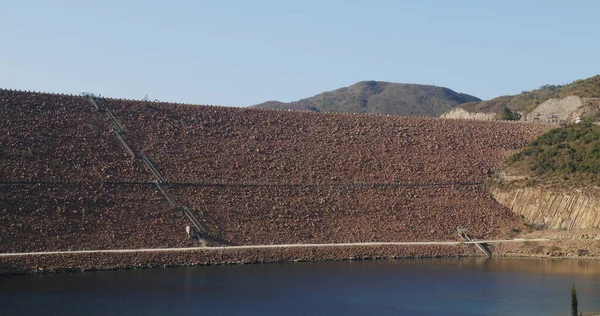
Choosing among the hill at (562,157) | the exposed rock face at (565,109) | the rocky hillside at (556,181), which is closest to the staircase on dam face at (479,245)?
the rocky hillside at (556,181)

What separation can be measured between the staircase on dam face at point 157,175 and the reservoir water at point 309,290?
161 inches

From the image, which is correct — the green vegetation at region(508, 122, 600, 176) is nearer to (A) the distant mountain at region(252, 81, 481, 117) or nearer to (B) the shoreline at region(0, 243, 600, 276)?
(B) the shoreline at region(0, 243, 600, 276)

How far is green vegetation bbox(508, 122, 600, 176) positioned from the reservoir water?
50.9ft

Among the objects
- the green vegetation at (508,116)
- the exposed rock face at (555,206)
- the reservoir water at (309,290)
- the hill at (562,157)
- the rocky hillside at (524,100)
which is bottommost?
the reservoir water at (309,290)

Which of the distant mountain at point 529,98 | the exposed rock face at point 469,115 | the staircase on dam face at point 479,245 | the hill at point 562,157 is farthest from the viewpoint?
the exposed rock face at point 469,115

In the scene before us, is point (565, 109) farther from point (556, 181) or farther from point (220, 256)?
point (220, 256)

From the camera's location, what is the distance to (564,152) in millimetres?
66125

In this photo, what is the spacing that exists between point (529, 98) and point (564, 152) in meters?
68.0

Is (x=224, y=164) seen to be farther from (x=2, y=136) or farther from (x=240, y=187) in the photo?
(x=2, y=136)

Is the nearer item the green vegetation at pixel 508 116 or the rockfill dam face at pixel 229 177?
the rockfill dam face at pixel 229 177

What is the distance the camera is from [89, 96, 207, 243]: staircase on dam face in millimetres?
49850

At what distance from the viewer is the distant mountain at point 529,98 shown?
292ft

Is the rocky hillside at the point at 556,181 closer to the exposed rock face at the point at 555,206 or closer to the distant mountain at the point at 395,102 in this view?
the exposed rock face at the point at 555,206

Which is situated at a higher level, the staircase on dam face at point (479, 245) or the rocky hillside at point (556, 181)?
the rocky hillside at point (556, 181)
